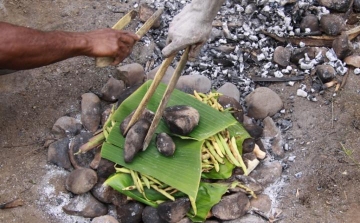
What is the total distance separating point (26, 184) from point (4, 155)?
0.71ft

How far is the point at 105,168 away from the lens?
2.75 m

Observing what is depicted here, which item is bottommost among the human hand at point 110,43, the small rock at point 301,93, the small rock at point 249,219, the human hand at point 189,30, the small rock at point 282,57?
the small rock at point 249,219

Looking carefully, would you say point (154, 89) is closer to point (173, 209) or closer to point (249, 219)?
point (173, 209)

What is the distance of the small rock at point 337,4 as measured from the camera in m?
3.56

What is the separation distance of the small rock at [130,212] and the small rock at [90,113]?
1.66ft

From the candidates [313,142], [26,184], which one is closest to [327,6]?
[313,142]

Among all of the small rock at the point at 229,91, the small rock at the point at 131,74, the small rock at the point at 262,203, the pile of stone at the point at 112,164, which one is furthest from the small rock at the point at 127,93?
the small rock at the point at 262,203

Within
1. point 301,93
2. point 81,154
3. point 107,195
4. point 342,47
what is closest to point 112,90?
point 81,154

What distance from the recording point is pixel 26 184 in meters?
2.86

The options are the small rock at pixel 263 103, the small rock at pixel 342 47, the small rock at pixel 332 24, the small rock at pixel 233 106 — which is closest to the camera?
the small rock at pixel 233 106

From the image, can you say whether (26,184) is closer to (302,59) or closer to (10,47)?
(10,47)

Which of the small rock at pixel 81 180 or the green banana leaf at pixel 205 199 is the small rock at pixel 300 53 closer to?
the green banana leaf at pixel 205 199

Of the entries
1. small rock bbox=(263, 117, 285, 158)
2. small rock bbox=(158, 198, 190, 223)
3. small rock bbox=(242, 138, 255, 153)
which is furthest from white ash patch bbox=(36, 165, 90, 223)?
small rock bbox=(263, 117, 285, 158)

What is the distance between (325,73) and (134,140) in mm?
1231
